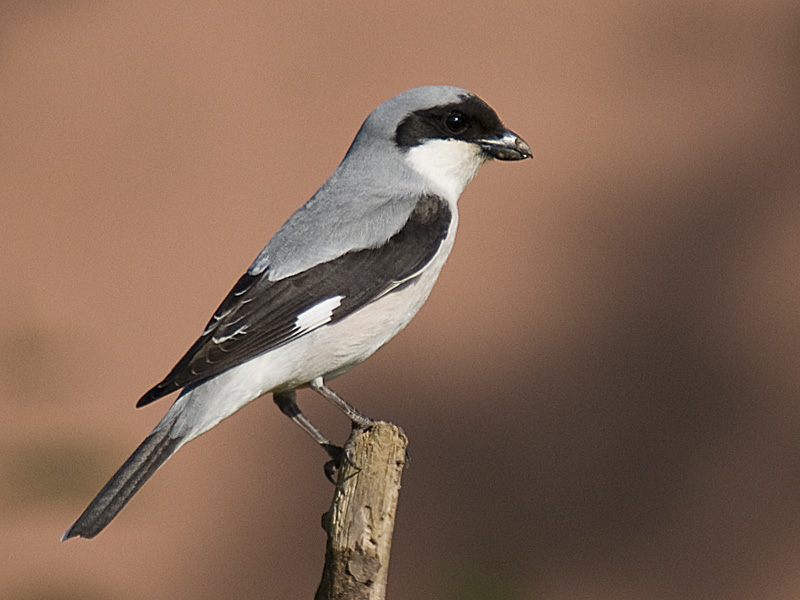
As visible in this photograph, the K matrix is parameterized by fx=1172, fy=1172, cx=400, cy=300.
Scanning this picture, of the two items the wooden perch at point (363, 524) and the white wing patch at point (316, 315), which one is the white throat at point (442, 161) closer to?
the white wing patch at point (316, 315)

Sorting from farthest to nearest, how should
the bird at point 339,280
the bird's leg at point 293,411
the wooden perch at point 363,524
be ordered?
1. the bird's leg at point 293,411
2. the bird at point 339,280
3. the wooden perch at point 363,524

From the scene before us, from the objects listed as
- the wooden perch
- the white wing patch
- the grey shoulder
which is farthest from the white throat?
the wooden perch

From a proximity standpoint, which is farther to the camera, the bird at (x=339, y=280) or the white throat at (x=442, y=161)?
the white throat at (x=442, y=161)

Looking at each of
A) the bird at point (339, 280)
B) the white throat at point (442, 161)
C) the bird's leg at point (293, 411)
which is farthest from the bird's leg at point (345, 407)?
the white throat at point (442, 161)

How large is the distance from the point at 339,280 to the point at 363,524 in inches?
19.9

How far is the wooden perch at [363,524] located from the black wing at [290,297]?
0.98 ft

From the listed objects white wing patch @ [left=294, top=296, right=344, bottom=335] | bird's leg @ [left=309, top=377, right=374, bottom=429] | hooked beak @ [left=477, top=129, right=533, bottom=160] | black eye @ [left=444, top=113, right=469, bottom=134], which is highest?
black eye @ [left=444, top=113, right=469, bottom=134]

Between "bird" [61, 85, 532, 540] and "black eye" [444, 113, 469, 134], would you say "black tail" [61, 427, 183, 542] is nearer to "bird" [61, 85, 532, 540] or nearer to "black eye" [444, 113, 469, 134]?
"bird" [61, 85, 532, 540]

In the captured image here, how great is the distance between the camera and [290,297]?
221cm

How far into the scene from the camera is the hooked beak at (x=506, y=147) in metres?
2.50

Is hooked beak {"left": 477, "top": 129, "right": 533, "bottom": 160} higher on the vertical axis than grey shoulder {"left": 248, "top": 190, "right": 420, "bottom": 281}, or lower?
higher

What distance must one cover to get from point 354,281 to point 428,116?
0.47 meters

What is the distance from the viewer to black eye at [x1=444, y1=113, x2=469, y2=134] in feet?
8.20

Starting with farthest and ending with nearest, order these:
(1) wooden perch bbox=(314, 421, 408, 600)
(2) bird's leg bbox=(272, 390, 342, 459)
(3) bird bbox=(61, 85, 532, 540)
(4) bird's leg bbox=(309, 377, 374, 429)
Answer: (2) bird's leg bbox=(272, 390, 342, 459)
(4) bird's leg bbox=(309, 377, 374, 429)
(3) bird bbox=(61, 85, 532, 540)
(1) wooden perch bbox=(314, 421, 408, 600)
